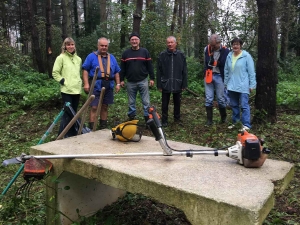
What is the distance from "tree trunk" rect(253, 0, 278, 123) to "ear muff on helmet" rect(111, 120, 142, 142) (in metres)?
3.46

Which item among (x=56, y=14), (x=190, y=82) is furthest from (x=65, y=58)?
(x=56, y=14)

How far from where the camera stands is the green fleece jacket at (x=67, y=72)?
18.6 feet

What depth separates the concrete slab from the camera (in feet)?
6.92

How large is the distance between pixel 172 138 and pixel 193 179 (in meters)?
3.59

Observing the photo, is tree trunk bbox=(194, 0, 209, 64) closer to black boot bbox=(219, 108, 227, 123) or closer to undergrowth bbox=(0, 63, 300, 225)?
undergrowth bbox=(0, 63, 300, 225)

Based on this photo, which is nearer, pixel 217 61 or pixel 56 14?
pixel 217 61

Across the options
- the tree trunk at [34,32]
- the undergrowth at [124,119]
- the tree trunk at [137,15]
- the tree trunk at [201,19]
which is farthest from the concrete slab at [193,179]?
the tree trunk at [34,32]

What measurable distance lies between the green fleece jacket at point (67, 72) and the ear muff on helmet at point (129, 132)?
7.89 ft

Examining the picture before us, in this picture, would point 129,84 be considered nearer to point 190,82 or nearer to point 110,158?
point 110,158

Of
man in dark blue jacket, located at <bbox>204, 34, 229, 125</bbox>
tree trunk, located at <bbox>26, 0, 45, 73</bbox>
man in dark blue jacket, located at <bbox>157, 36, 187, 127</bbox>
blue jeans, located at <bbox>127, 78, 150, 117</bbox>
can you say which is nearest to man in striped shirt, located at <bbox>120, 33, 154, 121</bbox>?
blue jeans, located at <bbox>127, 78, 150, 117</bbox>

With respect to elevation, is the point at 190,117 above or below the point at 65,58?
below

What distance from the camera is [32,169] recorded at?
9.62 ft

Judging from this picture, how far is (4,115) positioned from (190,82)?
22.4 feet

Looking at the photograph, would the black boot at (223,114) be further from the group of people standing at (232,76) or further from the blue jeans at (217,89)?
the blue jeans at (217,89)
